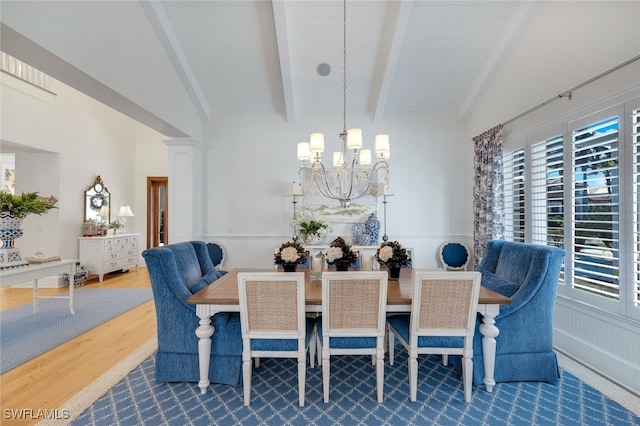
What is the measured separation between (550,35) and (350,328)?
12.5ft

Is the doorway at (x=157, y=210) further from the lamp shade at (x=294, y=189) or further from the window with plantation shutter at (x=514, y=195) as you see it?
the window with plantation shutter at (x=514, y=195)

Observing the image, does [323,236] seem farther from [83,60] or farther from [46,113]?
[46,113]

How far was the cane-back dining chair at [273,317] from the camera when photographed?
2.06 meters

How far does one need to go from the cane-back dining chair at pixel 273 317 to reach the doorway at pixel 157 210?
21.8 feet

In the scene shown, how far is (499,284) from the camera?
2691 mm

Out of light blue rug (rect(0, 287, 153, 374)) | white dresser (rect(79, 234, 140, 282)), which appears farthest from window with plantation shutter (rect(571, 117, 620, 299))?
white dresser (rect(79, 234, 140, 282))

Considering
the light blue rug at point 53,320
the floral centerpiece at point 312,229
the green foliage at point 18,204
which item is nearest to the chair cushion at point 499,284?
the floral centerpiece at point 312,229

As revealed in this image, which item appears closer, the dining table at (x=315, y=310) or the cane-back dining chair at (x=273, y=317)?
the cane-back dining chair at (x=273, y=317)

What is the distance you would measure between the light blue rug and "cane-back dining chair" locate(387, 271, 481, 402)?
3658 millimetres

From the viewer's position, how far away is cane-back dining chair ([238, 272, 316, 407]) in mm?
2061

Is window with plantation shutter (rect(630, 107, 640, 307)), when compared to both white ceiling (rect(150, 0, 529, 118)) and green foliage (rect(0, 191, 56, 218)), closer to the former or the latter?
white ceiling (rect(150, 0, 529, 118))

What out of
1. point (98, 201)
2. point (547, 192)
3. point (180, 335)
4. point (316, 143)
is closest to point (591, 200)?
point (547, 192)

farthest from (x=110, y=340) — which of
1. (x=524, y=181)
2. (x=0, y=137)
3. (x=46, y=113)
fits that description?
(x=524, y=181)

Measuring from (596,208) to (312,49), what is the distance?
149 inches
